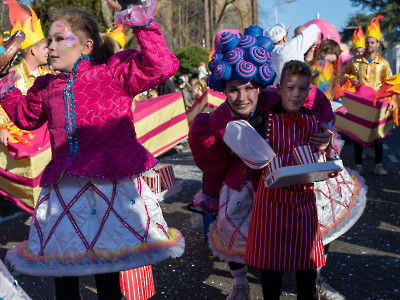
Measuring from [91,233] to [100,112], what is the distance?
62 cm

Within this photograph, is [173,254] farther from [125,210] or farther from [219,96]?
[219,96]

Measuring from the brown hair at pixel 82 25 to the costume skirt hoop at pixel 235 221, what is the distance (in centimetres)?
109

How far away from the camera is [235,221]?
3012 mm

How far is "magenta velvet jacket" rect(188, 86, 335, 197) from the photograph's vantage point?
2.94 meters

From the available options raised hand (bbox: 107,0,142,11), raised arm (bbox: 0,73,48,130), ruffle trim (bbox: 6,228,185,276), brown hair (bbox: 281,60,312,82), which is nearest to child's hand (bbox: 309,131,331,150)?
brown hair (bbox: 281,60,312,82)

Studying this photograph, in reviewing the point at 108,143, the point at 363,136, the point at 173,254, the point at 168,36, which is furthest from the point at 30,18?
the point at 168,36

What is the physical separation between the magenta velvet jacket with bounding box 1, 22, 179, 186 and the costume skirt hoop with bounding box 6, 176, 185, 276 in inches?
3.6

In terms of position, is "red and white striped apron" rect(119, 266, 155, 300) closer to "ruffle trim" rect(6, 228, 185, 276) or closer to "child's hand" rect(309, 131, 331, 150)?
"ruffle trim" rect(6, 228, 185, 276)

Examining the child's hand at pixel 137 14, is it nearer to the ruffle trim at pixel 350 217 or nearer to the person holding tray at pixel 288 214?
the person holding tray at pixel 288 214

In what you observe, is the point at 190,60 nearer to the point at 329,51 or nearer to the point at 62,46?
the point at 329,51

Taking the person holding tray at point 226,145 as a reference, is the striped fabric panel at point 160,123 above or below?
below

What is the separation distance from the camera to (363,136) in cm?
724

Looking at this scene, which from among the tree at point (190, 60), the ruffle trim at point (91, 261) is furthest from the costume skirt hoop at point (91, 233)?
the tree at point (190, 60)

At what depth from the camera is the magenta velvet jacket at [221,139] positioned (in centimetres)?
294
